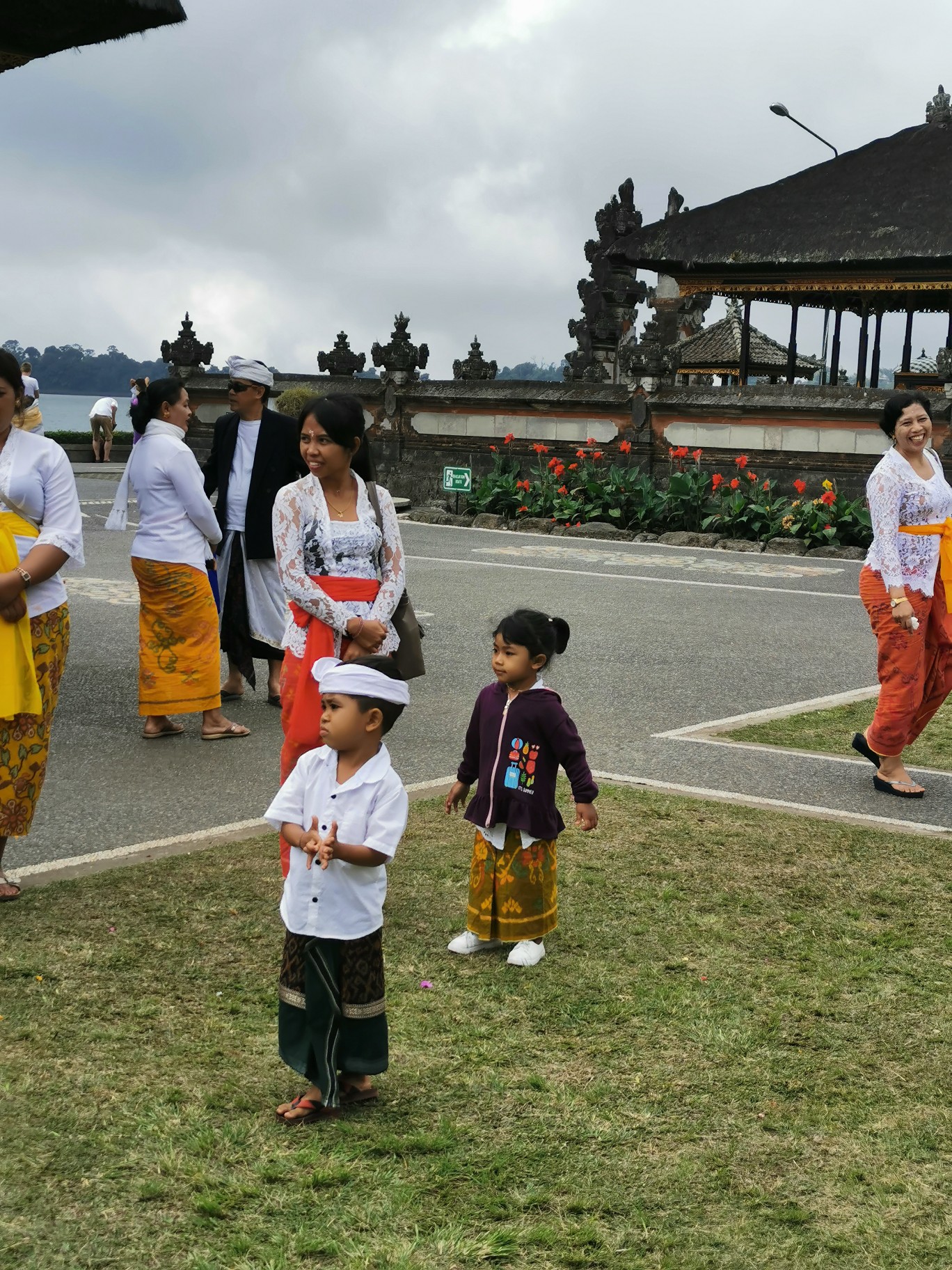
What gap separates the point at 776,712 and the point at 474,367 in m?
19.8

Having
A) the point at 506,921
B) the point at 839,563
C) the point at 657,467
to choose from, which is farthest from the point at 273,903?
the point at 657,467

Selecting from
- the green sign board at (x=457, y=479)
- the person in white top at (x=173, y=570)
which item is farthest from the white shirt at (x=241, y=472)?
the green sign board at (x=457, y=479)

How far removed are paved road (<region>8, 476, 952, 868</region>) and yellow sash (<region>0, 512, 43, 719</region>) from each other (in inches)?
33.1

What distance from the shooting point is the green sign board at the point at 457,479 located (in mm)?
23906

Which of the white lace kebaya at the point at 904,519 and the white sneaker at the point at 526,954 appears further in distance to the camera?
the white lace kebaya at the point at 904,519

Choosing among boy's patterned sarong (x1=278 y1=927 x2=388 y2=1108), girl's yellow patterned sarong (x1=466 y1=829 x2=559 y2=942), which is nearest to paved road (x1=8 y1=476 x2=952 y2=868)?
girl's yellow patterned sarong (x1=466 y1=829 x2=559 y2=942)

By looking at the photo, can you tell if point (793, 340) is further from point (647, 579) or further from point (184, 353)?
point (647, 579)

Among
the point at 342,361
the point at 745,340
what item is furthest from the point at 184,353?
the point at 745,340

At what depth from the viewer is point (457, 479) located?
24.0m

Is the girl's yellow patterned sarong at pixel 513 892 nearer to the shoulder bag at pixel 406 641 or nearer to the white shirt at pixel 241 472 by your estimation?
the shoulder bag at pixel 406 641

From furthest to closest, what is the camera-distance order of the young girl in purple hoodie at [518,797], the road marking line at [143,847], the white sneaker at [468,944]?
the road marking line at [143,847], the white sneaker at [468,944], the young girl in purple hoodie at [518,797]

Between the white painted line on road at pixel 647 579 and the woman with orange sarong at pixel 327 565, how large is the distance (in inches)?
398

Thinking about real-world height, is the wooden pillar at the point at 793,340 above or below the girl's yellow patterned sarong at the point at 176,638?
above

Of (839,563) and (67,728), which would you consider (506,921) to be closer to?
(67,728)
